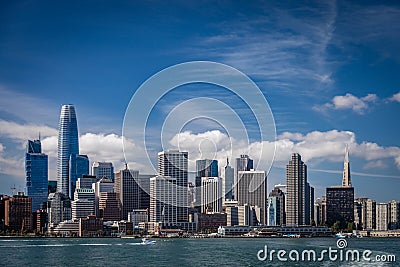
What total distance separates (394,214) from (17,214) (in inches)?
2678

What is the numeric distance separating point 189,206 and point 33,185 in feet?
169

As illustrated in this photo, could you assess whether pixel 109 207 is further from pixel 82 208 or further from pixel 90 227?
pixel 90 227

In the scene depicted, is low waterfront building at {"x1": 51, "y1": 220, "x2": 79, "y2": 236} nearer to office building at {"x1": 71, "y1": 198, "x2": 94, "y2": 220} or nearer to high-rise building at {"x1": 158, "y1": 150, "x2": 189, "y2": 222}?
office building at {"x1": 71, "y1": 198, "x2": 94, "y2": 220}

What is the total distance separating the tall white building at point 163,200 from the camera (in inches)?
4424

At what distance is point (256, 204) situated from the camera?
439 ft

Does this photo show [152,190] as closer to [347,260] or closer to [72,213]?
[72,213]

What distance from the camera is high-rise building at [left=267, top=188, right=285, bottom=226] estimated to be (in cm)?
12900

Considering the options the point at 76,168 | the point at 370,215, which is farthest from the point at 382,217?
the point at 76,168

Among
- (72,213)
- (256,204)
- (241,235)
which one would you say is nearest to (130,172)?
(72,213)

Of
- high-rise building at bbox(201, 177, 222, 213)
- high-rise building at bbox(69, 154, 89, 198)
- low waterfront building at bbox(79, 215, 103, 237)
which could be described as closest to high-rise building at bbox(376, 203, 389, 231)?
high-rise building at bbox(201, 177, 222, 213)

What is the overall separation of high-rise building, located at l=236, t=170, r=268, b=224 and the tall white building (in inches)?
Answer: 492

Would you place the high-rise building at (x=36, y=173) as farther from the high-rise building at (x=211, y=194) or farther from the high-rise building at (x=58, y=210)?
the high-rise building at (x=211, y=194)

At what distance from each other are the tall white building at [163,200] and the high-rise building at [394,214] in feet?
131

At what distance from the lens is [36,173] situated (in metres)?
163
